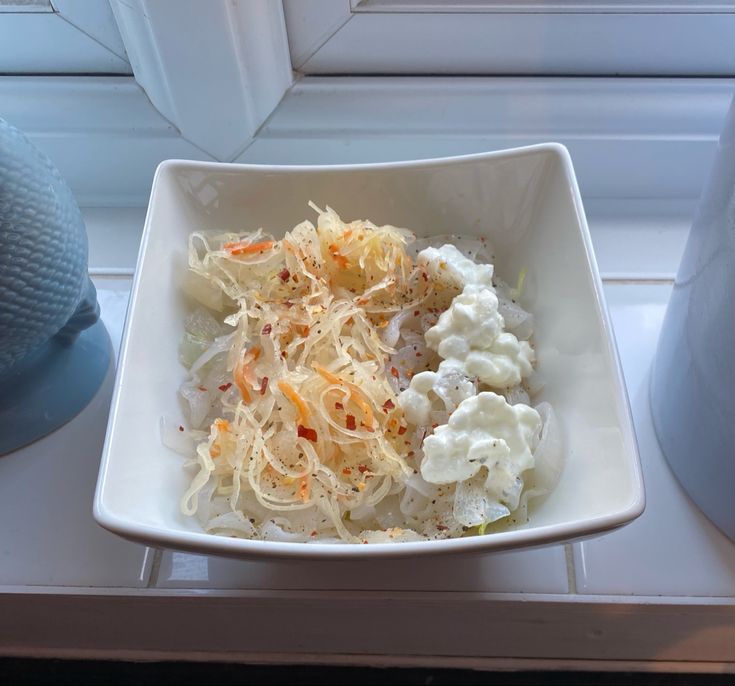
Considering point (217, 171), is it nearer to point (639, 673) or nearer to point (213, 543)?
point (213, 543)

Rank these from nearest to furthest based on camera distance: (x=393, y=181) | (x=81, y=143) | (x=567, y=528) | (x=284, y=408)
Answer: (x=567, y=528) < (x=284, y=408) < (x=393, y=181) < (x=81, y=143)

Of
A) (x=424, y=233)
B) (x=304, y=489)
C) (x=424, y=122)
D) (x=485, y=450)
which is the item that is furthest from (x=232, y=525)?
(x=424, y=122)

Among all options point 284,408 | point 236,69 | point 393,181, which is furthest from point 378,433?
point 236,69

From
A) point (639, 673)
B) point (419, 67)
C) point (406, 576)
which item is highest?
point (419, 67)

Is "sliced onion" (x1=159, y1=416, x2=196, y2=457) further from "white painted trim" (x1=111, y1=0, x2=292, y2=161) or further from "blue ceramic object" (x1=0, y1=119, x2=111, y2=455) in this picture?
"white painted trim" (x1=111, y1=0, x2=292, y2=161)

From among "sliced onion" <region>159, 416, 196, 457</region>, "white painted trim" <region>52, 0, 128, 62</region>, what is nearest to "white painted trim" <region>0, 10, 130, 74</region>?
"white painted trim" <region>52, 0, 128, 62</region>

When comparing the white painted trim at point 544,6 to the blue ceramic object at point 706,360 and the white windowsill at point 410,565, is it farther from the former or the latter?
the blue ceramic object at point 706,360
